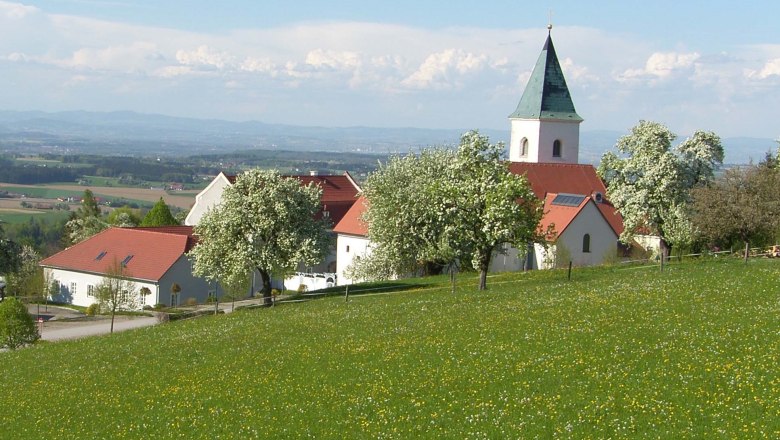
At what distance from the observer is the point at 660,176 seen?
5734 centimetres

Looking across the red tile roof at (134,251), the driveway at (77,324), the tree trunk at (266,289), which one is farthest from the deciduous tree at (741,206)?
the red tile roof at (134,251)

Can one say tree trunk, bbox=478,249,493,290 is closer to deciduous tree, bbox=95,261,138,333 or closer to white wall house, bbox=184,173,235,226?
deciduous tree, bbox=95,261,138,333

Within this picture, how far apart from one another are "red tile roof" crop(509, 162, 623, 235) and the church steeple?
6.82m

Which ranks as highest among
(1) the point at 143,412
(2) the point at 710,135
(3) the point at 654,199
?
(2) the point at 710,135

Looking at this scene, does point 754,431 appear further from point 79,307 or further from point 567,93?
point 567,93

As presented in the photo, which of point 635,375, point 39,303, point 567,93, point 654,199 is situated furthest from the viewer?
point 567,93

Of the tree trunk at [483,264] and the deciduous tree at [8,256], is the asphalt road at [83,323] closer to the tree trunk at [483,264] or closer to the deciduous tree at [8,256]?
the deciduous tree at [8,256]

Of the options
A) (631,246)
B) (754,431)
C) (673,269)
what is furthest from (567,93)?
(754,431)

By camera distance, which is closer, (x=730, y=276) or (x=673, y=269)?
(x=730, y=276)

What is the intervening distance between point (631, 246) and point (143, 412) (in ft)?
165

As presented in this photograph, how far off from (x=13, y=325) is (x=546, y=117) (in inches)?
2090

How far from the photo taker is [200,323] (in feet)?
140

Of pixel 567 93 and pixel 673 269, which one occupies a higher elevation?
pixel 567 93

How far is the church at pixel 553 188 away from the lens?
6462 centimetres
